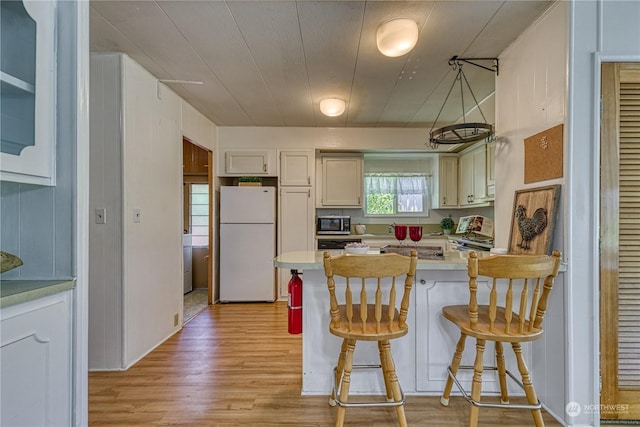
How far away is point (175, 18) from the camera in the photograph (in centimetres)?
185

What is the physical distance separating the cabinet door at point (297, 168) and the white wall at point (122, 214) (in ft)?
5.89

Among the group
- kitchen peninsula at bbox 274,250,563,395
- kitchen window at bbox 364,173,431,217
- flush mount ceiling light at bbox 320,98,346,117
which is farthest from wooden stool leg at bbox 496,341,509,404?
kitchen window at bbox 364,173,431,217

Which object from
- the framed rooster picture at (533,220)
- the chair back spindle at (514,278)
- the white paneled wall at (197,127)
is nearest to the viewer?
the chair back spindle at (514,278)

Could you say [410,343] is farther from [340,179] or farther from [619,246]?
[340,179]

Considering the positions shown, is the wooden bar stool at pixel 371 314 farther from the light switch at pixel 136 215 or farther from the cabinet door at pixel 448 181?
the cabinet door at pixel 448 181


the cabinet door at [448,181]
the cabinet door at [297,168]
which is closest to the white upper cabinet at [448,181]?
the cabinet door at [448,181]

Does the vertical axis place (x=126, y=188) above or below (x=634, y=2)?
below

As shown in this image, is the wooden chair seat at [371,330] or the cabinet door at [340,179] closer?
Result: the wooden chair seat at [371,330]

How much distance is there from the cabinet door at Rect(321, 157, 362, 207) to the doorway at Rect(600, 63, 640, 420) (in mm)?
2887

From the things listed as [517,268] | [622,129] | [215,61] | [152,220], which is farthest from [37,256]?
[622,129]

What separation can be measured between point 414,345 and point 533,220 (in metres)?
1.05

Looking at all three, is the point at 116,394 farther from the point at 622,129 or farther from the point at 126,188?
the point at 622,129

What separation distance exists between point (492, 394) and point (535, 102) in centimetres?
184

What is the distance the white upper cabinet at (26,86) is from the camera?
1.10 m
